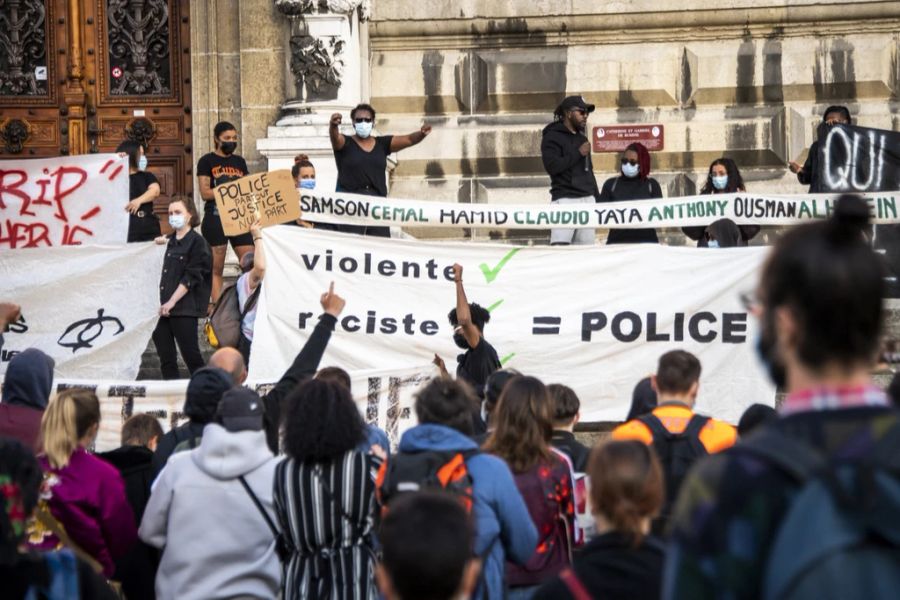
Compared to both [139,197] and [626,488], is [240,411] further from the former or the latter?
[139,197]

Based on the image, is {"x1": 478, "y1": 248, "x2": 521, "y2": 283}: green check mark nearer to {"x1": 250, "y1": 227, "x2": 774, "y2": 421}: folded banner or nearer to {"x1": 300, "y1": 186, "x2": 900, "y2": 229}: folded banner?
{"x1": 250, "y1": 227, "x2": 774, "y2": 421}: folded banner

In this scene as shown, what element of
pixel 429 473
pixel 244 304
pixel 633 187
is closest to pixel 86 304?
pixel 244 304

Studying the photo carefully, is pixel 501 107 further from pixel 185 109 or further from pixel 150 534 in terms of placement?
pixel 150 534

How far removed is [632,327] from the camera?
10883 mm

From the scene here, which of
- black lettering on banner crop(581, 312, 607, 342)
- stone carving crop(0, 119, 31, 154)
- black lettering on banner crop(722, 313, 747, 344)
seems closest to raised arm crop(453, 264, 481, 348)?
black lettering on banner crop(581, 312, 607, 342)

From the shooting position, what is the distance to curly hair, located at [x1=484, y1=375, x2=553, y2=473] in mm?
5559

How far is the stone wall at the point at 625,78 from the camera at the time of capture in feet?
48.6

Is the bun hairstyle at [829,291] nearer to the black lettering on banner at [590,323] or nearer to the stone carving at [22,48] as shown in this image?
the black lettering on banner at [590,323]

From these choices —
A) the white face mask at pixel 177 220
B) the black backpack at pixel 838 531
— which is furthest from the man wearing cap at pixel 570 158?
the black backpack at pixel 838 531

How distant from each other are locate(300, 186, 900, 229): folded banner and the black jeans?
3.80 feet

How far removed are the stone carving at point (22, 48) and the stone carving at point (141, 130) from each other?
34.4 inches

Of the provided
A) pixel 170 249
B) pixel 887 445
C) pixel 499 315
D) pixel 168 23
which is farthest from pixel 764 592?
pixel 168 23

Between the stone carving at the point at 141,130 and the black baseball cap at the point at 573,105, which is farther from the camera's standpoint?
the stone carving at the point at 141,130

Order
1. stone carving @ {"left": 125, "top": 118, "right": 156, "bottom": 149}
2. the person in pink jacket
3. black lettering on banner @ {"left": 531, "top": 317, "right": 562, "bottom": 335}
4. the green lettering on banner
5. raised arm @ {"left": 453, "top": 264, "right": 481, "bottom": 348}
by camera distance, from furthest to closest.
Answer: stone carving @ {"left": 125, "top": 118, "right": 156, "bottom": 149} → the green lettering on banner → black lettering on banner @ {"left": 531, "top": 317, "right": 562, "bottom": 335} → raised arm @ {"left": 453, "top": 264, "right": 481, "bottom": 348} → the person in pink jacket
